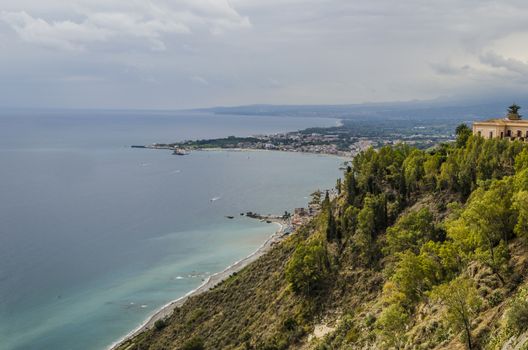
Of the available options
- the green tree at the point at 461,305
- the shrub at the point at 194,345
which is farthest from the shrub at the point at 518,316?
the shrub at the point at 194,345

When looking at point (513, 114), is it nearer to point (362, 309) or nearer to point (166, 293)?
point (362, 309)

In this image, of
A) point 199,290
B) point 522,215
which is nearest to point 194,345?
point 199,290

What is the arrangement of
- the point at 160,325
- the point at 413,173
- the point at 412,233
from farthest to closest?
the point at 160,325 < the point at 413,173 < the point at 412,233

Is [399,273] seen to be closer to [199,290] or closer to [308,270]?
[308,270]

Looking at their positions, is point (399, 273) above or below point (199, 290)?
above

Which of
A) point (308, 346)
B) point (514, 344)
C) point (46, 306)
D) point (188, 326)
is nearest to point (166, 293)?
point (46, 306)

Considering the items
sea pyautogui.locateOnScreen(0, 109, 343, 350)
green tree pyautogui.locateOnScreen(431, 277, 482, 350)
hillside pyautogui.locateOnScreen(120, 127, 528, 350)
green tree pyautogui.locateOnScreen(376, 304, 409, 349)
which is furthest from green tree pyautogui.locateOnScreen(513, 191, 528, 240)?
sea pyautogui.locateOnScreen(0, 109, 343, 350)
